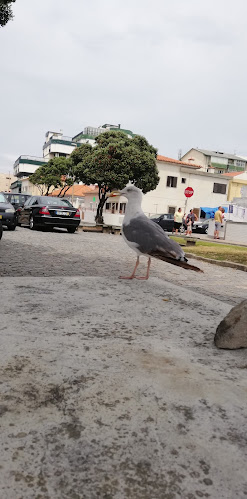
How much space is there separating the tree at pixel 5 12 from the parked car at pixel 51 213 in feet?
26.2

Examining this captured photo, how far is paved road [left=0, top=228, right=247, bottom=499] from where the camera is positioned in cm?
133

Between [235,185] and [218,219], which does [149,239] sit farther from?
[235,185]

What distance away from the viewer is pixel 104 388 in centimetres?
192

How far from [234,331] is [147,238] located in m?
2.33

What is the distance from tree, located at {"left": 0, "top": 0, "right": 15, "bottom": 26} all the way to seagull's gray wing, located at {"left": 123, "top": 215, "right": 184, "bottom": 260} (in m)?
6.27

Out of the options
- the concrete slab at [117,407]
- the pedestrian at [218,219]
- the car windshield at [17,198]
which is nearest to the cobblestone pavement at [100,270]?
the concrete slab at [117,407]

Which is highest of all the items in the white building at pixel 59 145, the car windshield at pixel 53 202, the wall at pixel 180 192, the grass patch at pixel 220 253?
the white building at pixel 59 145

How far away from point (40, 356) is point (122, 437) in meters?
0.85

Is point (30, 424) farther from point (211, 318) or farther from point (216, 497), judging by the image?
point (211, 318)

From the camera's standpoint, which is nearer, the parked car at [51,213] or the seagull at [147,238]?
the seagull at [147,238]

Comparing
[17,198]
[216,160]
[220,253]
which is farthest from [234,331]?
[216,160]

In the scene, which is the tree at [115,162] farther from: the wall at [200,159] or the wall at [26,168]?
the wall at [26,168]

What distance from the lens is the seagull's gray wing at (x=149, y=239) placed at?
4621 mm

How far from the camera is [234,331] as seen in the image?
8.66 ft
